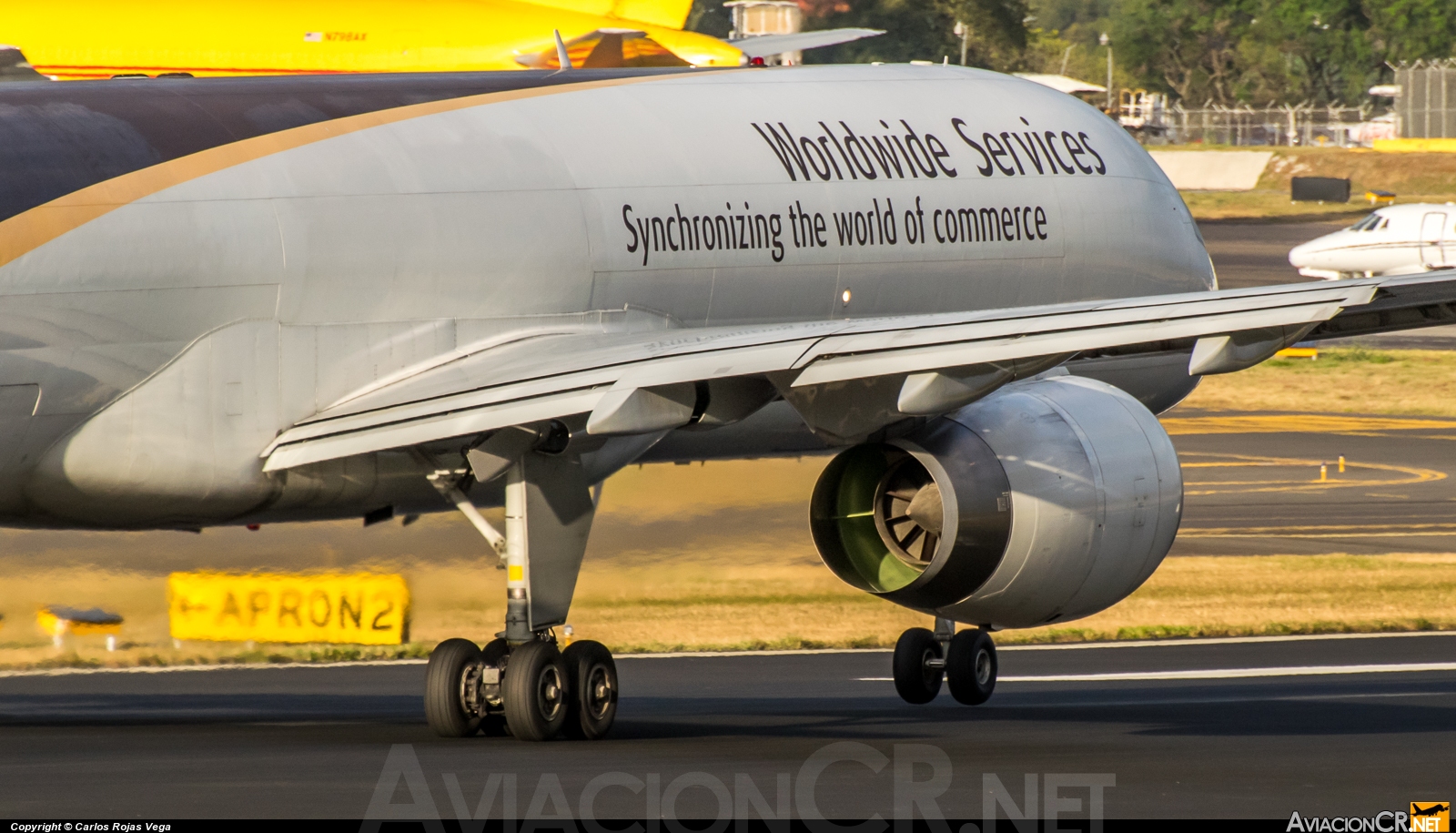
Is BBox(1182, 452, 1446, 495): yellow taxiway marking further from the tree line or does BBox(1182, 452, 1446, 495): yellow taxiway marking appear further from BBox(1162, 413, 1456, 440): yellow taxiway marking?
the tree line

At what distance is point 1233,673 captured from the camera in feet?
80.8

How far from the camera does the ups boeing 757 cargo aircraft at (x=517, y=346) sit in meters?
15.9

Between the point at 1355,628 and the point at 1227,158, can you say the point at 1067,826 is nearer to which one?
the point at 1355,628

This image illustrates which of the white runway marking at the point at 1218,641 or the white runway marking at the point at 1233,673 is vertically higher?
the white runway marking at the point at 1233,673

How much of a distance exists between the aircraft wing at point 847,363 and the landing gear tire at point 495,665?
5.90ft

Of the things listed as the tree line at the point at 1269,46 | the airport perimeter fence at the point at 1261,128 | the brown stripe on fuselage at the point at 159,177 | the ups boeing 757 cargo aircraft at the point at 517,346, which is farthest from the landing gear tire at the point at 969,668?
the tree line at the point at 1269,46

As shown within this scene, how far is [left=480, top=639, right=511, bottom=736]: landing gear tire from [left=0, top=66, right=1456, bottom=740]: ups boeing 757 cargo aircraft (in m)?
0.04

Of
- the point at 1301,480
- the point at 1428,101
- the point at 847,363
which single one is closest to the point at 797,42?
the point at 1301,480

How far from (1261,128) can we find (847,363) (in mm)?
123618

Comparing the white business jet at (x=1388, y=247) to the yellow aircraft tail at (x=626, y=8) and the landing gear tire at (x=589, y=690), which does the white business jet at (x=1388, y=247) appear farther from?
the landing gear tire at (x=589, y=690)

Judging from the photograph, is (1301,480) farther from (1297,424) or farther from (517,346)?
(517,346)

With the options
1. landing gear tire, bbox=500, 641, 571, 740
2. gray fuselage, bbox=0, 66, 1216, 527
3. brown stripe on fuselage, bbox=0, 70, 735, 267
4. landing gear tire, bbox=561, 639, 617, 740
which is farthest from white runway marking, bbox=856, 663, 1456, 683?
brown stripe on fuselage, bbox=0, 70, 735, 267

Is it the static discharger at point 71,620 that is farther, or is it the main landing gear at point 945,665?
the static discharger at point 71,620

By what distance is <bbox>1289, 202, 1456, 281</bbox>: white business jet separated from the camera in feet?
241
